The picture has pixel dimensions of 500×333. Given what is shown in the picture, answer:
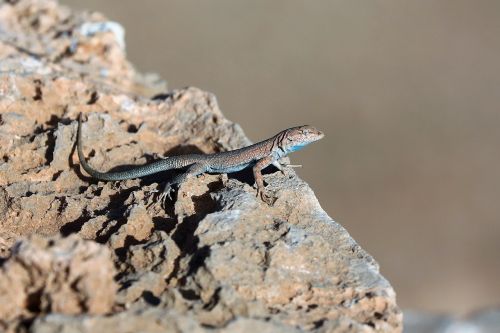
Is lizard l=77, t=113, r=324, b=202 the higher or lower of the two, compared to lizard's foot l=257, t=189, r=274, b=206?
higher

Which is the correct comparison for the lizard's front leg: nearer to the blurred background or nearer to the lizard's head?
the lizard's head

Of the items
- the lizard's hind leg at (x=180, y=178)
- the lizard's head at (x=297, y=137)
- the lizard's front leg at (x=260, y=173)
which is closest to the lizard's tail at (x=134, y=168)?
the lizard's hind leg at (x=180, y=178)

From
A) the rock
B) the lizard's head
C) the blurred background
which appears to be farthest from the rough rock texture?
the blurred background

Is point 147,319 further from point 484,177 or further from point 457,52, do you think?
point 457,52

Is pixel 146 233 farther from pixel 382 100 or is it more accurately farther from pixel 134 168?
pixel 382 100

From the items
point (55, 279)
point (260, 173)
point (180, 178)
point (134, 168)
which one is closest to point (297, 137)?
point (260, 173)

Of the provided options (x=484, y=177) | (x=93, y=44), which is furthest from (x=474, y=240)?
(x=93, y=44)
